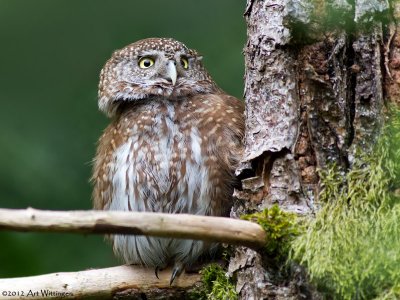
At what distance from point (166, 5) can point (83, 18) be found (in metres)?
0.59

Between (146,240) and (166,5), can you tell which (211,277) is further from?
(166,5)

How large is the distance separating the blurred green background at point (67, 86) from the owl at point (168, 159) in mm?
1186

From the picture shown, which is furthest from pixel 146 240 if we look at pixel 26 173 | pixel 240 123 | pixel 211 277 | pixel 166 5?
pixel 166 5

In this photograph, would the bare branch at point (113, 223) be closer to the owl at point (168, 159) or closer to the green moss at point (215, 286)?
the green moss at point (215, 286)

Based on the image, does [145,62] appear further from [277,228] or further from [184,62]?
[277,228]

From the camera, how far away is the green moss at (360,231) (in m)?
2.56

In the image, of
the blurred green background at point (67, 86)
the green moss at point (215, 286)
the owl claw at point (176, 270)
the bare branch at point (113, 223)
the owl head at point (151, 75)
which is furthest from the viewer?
the blurred green background at point (67, 86)

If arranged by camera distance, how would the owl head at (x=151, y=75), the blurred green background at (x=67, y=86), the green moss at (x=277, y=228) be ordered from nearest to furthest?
the green moss at (x=277, y=228), the owl head at (x=151, y=75), the blurred green background at (x=67, y=86)

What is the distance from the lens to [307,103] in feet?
9.65

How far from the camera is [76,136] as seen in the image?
5.42 metres

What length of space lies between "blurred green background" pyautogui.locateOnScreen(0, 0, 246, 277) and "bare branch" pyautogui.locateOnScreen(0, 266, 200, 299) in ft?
4.94

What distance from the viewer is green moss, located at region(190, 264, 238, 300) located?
10.2 feet

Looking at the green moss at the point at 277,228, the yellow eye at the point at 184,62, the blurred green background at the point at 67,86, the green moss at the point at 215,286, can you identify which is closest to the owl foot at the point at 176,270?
the green moss at the point at 215,286

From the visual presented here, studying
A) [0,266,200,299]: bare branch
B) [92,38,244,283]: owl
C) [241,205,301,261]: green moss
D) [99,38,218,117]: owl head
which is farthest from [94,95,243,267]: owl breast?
[241,205,301,261]: green moss
